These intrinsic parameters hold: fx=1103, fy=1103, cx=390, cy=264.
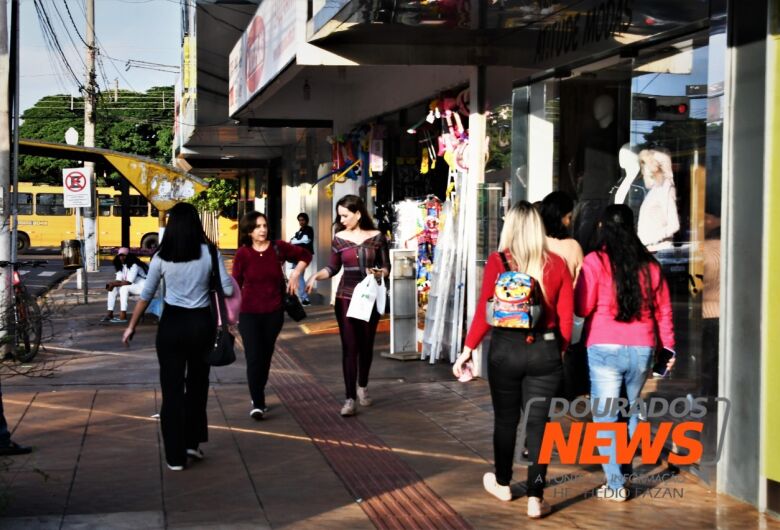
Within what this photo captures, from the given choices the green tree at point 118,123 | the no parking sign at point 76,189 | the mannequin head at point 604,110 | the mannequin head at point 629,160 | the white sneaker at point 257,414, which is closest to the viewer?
the mannequin head at point 629,160

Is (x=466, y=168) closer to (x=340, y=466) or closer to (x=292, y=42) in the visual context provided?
(x=292, y=42)

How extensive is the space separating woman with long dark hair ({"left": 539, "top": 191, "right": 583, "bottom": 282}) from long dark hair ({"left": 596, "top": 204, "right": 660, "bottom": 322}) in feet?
2.16

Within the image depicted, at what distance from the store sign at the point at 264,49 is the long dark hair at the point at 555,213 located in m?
5.43

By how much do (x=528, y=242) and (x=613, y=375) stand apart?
3.20 feet

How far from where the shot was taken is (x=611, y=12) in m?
9.02

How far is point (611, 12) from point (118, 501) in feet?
18.0

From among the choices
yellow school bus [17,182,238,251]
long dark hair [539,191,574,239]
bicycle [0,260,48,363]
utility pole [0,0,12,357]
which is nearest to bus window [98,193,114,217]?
yellow school bus [17,182,238,251]

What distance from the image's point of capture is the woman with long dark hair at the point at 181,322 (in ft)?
24.1

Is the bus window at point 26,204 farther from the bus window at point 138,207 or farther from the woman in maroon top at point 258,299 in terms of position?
the woman in maroon top at point 258,299

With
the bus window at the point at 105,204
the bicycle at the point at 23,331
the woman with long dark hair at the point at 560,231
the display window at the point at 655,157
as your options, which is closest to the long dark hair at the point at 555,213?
the woman with long dark hair at the point at 560,231

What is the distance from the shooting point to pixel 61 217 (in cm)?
5050

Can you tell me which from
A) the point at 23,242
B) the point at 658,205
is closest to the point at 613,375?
the point at 658,205

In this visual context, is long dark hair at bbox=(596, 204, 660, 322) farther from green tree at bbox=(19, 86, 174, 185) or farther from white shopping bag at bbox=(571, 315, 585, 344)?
green tree at bbox=(19, 86, 174, 185)

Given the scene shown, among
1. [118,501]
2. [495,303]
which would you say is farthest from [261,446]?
[495,303]
